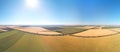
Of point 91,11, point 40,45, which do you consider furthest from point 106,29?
point 40,45

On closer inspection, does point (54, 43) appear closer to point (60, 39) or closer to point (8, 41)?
point (60, 39)

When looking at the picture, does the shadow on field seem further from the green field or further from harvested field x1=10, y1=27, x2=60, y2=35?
harvested field x1=10, y1=27, x2=60, y2=35

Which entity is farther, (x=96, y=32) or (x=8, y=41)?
(x=96, y=32)

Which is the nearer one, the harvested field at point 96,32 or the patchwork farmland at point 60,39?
the patchwork farmland at point 60,39

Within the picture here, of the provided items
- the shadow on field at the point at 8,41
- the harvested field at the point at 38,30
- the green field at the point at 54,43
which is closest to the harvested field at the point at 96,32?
the green field at the point at 54,43

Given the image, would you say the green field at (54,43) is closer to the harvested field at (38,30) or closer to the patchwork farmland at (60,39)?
the patchwork farmland at (60,39)

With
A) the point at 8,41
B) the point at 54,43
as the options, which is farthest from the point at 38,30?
the point at 8,41

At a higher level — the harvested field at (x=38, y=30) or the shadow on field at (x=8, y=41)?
the harvested field at (x=38, y=30)

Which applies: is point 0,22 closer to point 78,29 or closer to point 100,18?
point 78,29

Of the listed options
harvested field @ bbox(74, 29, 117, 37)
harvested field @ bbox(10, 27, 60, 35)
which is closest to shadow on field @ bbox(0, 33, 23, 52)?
harvested field @ bbox(10, 27, 60, 35)
